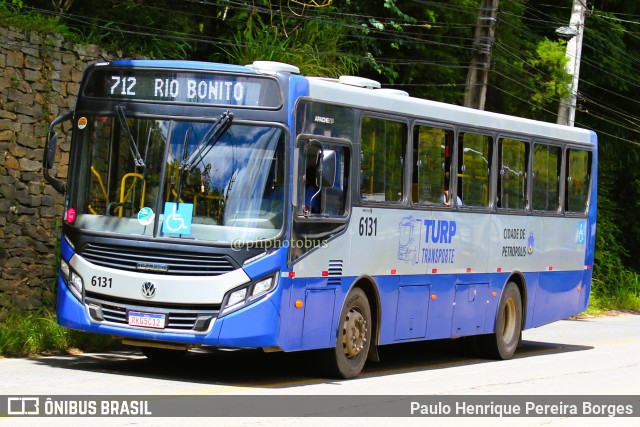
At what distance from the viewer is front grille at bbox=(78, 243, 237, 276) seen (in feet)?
41.7

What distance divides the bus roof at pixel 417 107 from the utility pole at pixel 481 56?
22.0ft

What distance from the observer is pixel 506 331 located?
18.5m

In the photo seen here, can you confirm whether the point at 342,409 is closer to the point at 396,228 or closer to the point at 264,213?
the point at 264,213

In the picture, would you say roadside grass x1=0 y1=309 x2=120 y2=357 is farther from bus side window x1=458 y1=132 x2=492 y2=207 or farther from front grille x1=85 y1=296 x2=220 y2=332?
bus side window x1=458 y1=132 x2=492 y2=207

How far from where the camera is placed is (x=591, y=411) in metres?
12.8

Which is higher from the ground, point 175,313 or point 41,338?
point 175,313

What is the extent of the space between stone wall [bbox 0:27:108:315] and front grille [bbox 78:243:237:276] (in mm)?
4005

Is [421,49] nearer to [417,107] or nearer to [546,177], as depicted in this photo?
[546,177]

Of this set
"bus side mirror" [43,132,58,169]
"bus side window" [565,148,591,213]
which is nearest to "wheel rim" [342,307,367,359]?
"bus side mirror" [43,132,58,169]

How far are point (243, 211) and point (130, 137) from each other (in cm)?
145

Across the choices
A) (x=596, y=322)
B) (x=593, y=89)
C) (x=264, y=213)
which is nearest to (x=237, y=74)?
(x=264, y=213)

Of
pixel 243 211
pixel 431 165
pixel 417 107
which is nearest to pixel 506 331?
pixel 431 165

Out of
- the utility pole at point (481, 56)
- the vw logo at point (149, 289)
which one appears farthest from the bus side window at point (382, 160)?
the utility pole at point (481, 56)

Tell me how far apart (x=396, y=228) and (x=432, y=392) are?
237 centimetres
